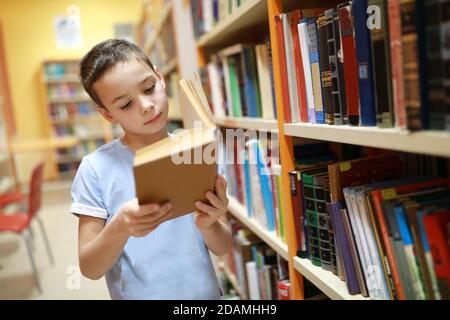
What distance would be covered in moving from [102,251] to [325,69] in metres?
0.63

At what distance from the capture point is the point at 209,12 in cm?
168

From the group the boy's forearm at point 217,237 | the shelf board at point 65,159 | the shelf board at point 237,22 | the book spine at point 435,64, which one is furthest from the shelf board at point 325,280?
the shelf board at point 65,159

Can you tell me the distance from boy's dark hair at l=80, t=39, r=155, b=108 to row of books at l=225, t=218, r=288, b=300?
827mm

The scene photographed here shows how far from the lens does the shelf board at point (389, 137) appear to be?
0.57 m

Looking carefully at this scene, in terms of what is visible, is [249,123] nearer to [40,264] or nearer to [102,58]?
[102,58]

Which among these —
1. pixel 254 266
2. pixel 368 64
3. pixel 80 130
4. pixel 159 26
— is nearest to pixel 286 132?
pixel 368 64

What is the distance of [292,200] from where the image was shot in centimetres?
107

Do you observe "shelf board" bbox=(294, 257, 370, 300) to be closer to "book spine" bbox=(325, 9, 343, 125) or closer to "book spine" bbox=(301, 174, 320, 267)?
"book spine" bbox=(301, 174, 320, 267)

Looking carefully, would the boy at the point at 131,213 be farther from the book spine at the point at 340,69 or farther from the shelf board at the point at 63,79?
the shelf board at the point at 63,79

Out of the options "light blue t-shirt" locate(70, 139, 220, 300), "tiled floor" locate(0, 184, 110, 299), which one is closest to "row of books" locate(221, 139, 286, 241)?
"light blue t-shirt" locate(70, 139, 220, 300)

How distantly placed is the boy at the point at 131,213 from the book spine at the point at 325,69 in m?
0.31
